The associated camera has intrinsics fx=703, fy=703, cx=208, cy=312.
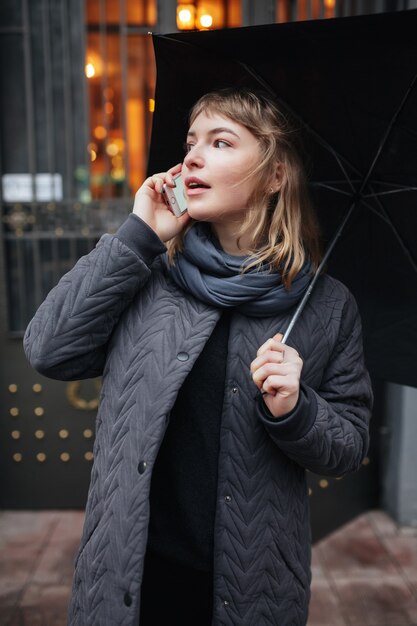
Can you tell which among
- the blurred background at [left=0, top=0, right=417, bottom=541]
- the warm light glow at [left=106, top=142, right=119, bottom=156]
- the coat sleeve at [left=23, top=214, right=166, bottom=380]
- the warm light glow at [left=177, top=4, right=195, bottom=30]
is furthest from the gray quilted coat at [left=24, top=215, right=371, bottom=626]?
the warm light glow at [left=177, top=4, right=195, bottom=30]

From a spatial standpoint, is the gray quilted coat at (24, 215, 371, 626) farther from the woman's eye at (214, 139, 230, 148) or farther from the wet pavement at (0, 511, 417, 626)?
the wet pavement at (0, 511, 417, 626)

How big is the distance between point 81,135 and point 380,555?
2908 millimetres

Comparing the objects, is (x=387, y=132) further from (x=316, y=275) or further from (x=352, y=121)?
(x=316, y=275)

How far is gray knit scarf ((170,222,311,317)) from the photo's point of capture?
5.63ft

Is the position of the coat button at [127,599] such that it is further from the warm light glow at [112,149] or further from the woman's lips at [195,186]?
the warm light glow at [112,149]

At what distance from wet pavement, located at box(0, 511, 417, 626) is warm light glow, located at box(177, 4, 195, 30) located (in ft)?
9.71

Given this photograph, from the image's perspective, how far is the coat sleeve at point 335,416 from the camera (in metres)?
1.61

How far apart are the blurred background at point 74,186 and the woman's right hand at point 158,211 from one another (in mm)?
2312

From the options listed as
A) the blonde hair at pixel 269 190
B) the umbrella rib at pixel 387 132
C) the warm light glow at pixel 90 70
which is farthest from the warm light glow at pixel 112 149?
the umbrella rib at pixel 387 132

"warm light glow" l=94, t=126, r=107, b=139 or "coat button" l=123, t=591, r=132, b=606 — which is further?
"warm light glow" l=94, t=126, r=107, b=139

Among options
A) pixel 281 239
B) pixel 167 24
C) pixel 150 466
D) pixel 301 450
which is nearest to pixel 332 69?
pixel 281 239

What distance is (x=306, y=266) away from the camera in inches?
71.7

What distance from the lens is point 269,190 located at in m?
1.80

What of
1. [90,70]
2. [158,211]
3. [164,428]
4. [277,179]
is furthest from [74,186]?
[164,428]
